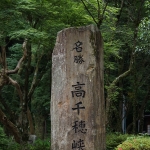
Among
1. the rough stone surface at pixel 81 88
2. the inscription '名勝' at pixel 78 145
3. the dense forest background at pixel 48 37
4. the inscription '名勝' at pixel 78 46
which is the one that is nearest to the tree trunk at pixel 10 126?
the dense forest background at pixel 48 37

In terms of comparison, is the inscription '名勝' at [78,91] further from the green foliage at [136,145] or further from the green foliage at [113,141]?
the green foliage at [113,141]

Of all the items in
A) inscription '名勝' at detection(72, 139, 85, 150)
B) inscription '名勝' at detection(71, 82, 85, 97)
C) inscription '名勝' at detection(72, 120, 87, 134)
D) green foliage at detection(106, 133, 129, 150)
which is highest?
inscription '名勝' at detection(71, 82, 85, 97)

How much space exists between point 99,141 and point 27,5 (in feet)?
16.1

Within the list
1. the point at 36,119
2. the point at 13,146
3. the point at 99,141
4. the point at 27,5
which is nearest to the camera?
the point at 99,141

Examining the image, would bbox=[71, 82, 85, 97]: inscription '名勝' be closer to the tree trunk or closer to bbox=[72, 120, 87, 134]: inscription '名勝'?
bbox=[72, 120, 87, 134]: inscription '名勝'

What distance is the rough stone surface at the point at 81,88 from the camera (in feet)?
17.1

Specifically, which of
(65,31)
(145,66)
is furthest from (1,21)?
(145,66)

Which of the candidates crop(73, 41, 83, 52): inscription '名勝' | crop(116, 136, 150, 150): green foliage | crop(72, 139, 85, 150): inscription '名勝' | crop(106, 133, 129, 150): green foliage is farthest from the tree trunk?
crop(73, 41, 83, 52): inscription '名勝'

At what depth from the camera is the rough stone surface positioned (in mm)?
5227

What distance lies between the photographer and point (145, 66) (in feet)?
54.9

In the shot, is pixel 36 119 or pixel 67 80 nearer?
pixel 67 80

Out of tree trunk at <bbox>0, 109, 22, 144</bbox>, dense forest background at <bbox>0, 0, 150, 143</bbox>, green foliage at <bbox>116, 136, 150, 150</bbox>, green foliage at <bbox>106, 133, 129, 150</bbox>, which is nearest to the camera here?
green foliage at <bbox>116, 136, 150, 150</bbox>

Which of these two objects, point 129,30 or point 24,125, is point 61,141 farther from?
point 129,30

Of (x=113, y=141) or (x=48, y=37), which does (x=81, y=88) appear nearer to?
(x=48, y=37)
